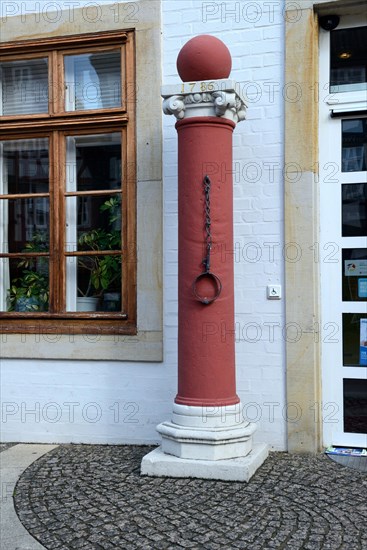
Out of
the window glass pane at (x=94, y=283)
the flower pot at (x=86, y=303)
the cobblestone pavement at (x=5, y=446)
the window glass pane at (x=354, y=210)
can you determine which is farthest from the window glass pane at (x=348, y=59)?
the cobblestone pavement at (x=5, y=446)

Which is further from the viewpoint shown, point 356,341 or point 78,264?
point 78,264

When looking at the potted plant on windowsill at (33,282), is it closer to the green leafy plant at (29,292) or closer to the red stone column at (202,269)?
the green leafy plant at (29,292)

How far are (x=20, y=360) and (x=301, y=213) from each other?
2.69 m

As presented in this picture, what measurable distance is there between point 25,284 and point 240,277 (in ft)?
6.60

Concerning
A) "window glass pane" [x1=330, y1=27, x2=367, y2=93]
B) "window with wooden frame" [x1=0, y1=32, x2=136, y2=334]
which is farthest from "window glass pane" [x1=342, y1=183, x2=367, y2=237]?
"window with wooden frame" [x1=0, y1=32, x2=136, y2=334]

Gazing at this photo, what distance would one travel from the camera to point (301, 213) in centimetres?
573

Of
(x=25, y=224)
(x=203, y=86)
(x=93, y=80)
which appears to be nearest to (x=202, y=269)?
(x=203, y=86)

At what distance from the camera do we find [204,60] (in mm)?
5199

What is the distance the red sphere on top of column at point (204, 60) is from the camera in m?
5.21

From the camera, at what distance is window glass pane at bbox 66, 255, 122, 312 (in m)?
6.34

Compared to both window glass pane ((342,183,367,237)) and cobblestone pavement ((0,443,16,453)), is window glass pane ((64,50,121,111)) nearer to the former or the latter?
window glass pane ((342,183,367,237))

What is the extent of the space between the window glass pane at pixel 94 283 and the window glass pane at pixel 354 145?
2040 mm

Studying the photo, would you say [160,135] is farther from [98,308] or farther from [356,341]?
[356,341]

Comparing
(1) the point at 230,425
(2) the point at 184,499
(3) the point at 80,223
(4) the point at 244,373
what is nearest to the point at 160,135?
(3) the point at 80,223
